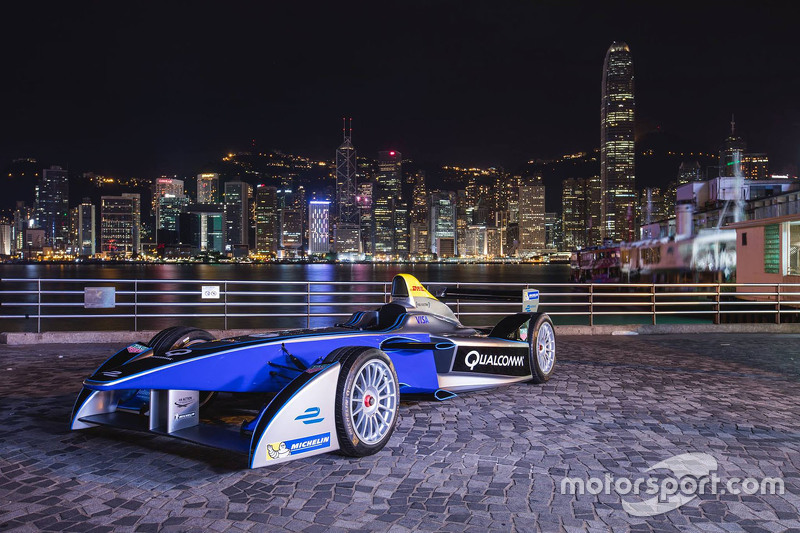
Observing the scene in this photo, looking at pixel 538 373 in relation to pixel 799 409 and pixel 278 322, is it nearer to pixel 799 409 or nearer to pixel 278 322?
pixel 799 409

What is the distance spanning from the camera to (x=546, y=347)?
321 inches

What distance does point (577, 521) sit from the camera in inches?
141

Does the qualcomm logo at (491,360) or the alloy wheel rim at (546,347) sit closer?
the qualcomm logo at (491,360)

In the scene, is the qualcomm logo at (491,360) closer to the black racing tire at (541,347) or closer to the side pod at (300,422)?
the black racing tire at (541,347)

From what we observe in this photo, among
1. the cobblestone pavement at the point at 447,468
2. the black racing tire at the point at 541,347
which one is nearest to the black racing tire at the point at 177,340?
the cobblestone pavement at the point at 447,468

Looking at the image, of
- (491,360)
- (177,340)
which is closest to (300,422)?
(177,340)

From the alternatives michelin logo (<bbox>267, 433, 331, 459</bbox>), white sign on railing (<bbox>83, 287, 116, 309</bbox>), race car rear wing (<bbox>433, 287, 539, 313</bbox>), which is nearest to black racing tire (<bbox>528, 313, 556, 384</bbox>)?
race car rear wing (<bbox>433, 287, 539, 313</bbox>)

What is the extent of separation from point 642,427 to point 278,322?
36.2 meters

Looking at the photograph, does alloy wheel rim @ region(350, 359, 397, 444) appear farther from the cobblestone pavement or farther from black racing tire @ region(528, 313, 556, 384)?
black racing tire @ region(528, 313, 556, 384)

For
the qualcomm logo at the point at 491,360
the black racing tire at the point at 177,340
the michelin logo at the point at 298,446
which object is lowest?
the michelin logo at the point at 298,446

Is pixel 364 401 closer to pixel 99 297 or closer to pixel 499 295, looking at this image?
pixel 499 295

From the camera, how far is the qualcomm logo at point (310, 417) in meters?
4.46

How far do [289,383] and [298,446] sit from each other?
2.34 feet

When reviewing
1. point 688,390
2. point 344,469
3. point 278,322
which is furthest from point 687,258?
point 344,469
